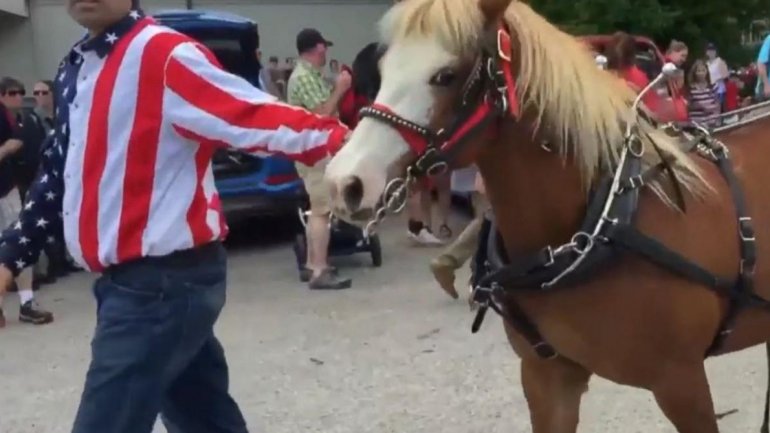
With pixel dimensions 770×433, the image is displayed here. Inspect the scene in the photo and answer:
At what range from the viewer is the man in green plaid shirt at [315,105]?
8078 millimetres

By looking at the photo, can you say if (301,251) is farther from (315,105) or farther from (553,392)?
(553,392)

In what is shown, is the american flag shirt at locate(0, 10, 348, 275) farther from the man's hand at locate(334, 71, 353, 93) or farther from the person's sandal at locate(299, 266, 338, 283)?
the person's sandal at locate(299, 266, 338, 283)

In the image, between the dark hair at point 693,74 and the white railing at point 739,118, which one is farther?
the dark hair at point 693,74

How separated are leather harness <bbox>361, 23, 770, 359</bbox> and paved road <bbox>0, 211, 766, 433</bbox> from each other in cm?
186

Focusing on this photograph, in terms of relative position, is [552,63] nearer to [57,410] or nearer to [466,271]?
[57,410]

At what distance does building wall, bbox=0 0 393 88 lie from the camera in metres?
23.1

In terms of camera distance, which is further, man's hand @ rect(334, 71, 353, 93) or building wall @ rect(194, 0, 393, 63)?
building wall @ rect(194, 0, 393, 63)

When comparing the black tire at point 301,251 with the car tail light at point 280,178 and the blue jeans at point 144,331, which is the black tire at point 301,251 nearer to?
the car tail light at point 280,178

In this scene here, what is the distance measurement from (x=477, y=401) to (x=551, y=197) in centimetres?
250

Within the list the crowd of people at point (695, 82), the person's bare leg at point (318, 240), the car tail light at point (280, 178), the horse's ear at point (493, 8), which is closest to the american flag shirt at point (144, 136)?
the horse's ear at point (493, 8)

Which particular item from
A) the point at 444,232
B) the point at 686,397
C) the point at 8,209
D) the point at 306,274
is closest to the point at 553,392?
the point at 686,397

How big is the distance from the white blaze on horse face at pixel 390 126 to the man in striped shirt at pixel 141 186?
312 millimetres

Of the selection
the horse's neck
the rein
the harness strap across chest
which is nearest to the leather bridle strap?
the rein

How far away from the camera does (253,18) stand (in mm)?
23688
